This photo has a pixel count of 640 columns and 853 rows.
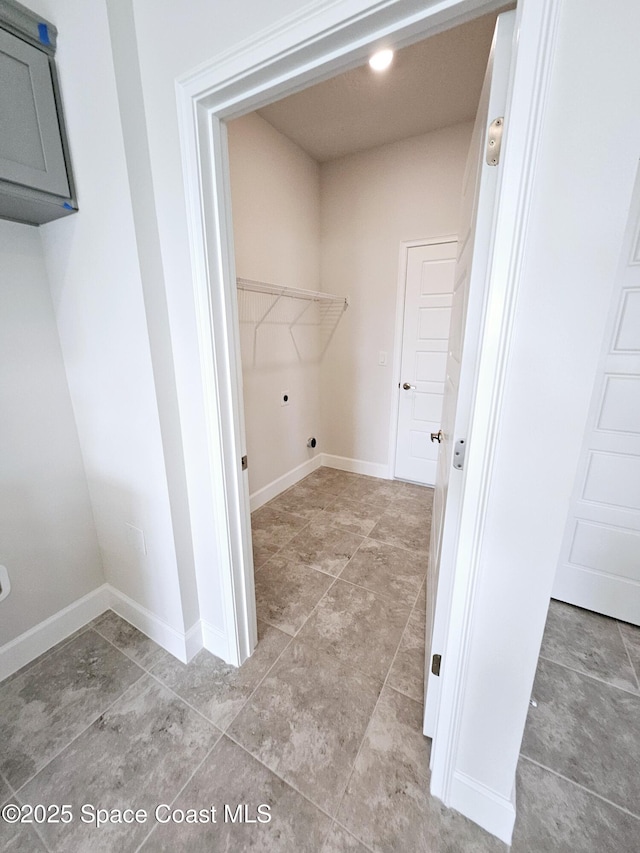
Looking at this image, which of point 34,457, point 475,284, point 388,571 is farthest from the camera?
point 388,571

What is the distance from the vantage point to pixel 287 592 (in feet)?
6.19

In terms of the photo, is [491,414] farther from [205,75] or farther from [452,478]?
[205,75]

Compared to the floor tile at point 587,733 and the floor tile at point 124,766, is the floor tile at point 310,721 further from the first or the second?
the floor tile at point 587,733

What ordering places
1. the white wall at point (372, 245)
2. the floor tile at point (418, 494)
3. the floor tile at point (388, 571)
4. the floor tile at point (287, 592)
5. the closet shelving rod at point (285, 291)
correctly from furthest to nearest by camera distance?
1. the floor tile at point (418, 494)
2. the white wall at point (372, 245)
3. the closet shelving rod at point (285, 291)
4. the floor tile at point (388, 571)
5. the floor tile at point (287, 592)

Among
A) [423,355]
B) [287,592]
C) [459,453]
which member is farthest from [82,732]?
[423,355]

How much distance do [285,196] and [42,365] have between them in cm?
215

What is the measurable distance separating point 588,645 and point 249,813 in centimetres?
154

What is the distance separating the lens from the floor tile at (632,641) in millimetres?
1457

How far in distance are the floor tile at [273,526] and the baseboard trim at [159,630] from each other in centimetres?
81

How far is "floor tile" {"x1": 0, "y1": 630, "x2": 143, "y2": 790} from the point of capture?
118 centimetres

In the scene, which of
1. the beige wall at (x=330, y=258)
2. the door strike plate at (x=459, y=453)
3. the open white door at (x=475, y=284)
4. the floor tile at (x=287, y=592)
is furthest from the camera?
the beige wall at (x=330, y=258)

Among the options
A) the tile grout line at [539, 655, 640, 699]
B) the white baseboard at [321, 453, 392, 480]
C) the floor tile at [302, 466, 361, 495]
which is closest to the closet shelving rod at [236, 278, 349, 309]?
the white baseboard at [321, 453, 392, 480]

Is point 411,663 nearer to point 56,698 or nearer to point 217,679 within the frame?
point 217,679

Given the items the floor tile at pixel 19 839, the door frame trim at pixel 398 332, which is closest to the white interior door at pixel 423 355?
the door frame trim at pixel 398 332
